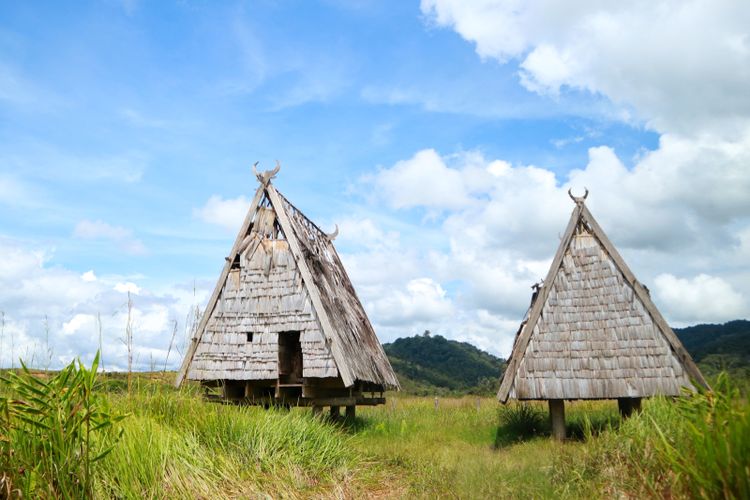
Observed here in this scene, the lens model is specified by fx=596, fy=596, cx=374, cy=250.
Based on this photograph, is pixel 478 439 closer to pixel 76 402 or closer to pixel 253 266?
pixel 253 266

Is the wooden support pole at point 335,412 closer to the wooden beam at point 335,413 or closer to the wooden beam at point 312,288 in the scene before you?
the wooden beam at point 335,413

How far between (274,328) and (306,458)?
6.22 m

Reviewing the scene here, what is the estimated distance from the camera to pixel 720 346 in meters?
28.8

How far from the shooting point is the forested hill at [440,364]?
4309cm

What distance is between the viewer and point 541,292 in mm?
12961

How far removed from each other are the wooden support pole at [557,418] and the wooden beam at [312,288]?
13.8 ft

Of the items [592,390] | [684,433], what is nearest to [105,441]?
[684,433]

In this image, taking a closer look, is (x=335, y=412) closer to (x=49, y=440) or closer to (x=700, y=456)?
(x=49, y=440)

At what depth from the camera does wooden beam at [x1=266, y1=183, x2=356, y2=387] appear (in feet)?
40.2

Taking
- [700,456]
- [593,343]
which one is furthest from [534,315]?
[700,456]

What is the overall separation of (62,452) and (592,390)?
10180 millimetres

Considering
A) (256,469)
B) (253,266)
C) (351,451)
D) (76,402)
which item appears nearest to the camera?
(76,402)

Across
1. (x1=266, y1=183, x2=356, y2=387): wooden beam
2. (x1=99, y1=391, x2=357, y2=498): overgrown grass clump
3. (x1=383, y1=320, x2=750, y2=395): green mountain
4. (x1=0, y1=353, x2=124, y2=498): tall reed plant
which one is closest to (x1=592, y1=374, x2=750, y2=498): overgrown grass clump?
(x1=99, y1=391, x2=357, y2=498): overgrown grass clump

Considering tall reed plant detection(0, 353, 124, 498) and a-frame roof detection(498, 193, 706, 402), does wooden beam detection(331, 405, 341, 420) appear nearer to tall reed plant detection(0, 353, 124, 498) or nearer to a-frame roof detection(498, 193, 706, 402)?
a-frame roof detection(498, 193, 706, 402)
